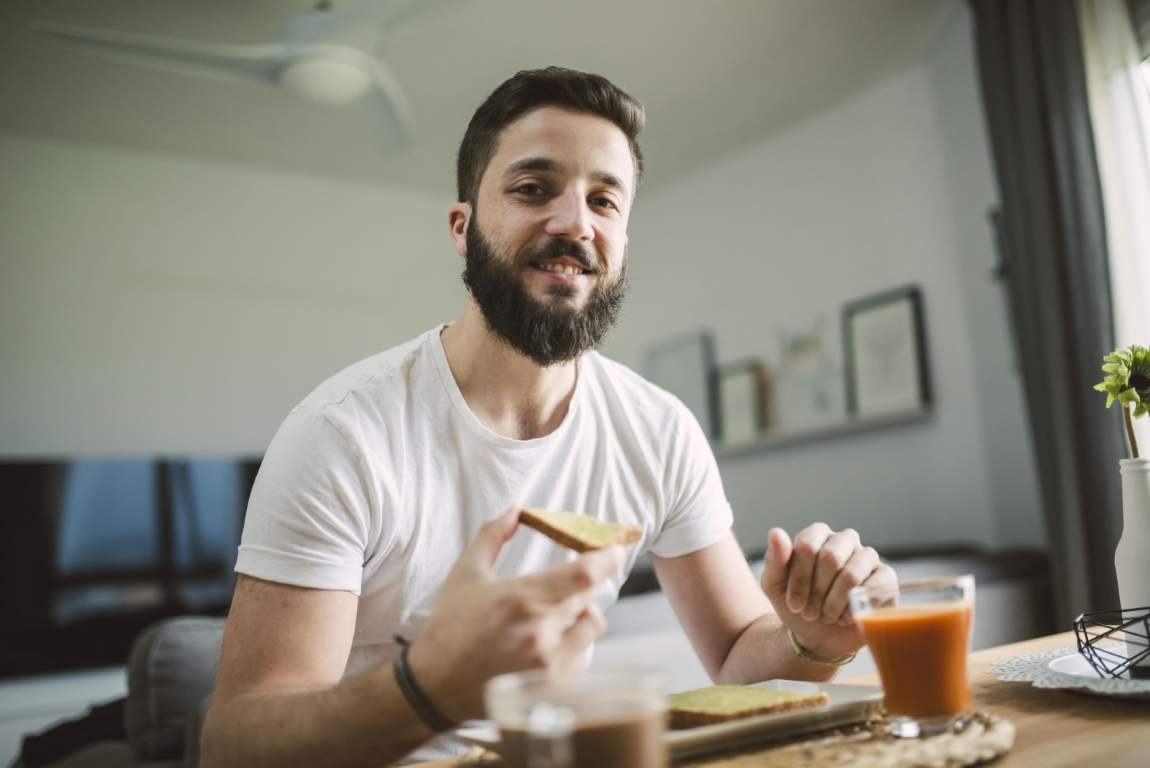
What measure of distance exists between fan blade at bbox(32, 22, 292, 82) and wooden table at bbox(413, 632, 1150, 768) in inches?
106

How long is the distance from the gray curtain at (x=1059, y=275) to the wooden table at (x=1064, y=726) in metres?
1.83

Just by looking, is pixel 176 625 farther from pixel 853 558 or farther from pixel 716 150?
pixel 716 150

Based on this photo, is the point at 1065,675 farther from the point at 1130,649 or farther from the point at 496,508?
the point at 496,508

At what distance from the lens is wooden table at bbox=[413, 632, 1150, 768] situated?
0.70 metres

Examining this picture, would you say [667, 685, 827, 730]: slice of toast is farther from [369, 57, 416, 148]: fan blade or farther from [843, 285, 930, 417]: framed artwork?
[843, 285, 930, 417]: framed artwork

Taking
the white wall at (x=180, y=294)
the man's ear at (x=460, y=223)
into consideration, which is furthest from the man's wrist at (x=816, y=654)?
the white wall at (x=180, y=294)

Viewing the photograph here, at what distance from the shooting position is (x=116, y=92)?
3.92 metres

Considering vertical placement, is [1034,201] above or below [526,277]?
above

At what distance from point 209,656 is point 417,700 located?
3.40 ft

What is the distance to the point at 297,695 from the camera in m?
0.87

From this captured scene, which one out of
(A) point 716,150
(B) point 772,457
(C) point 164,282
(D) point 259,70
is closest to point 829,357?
(B) point 772,457

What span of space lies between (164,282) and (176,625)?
355cm

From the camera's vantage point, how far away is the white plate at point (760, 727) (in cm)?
74

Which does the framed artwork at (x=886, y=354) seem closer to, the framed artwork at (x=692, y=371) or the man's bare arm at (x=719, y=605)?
the framed artwork at (x=692, y=371)
